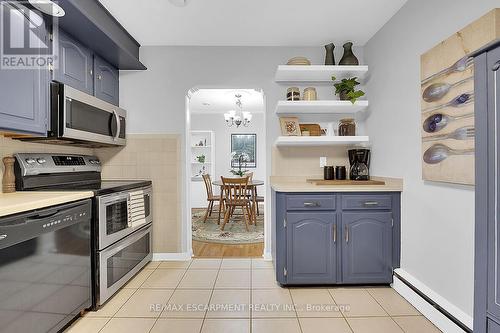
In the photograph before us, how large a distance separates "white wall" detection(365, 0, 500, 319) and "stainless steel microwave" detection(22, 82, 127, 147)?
8.62ft

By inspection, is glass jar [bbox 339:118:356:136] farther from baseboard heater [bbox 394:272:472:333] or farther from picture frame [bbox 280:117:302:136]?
baseboard heater [bbox 394:272:472:333]

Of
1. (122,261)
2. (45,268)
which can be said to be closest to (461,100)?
(45,268)

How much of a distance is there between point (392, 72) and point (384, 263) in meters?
1.69

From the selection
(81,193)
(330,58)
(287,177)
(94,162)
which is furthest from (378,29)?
(94,162)

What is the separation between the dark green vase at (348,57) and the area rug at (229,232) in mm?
2473

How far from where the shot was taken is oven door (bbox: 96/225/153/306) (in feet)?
6.78

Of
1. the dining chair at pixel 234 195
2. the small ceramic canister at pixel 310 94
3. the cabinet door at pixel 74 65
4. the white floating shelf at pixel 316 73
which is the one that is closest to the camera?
the cabinet door at pixel 74 65

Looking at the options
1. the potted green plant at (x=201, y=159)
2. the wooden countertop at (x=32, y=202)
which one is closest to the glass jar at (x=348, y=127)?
the wooden countertop at (x=32, y=202)

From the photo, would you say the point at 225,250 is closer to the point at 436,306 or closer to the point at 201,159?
the point at 436,306

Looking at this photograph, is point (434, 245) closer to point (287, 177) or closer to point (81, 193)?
point (287, 177)

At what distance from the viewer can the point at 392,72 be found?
2465mm

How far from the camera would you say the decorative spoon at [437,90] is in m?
1.71

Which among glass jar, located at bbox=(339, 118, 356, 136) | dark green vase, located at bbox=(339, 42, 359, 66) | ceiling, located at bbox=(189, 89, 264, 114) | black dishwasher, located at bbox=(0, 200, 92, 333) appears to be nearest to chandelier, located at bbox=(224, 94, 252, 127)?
ceiling, located at bbox=(189, 89, 264, 114)

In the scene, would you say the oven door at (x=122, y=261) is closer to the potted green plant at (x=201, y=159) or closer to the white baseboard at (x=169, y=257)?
the white baseboard at (x=169, y=257)
